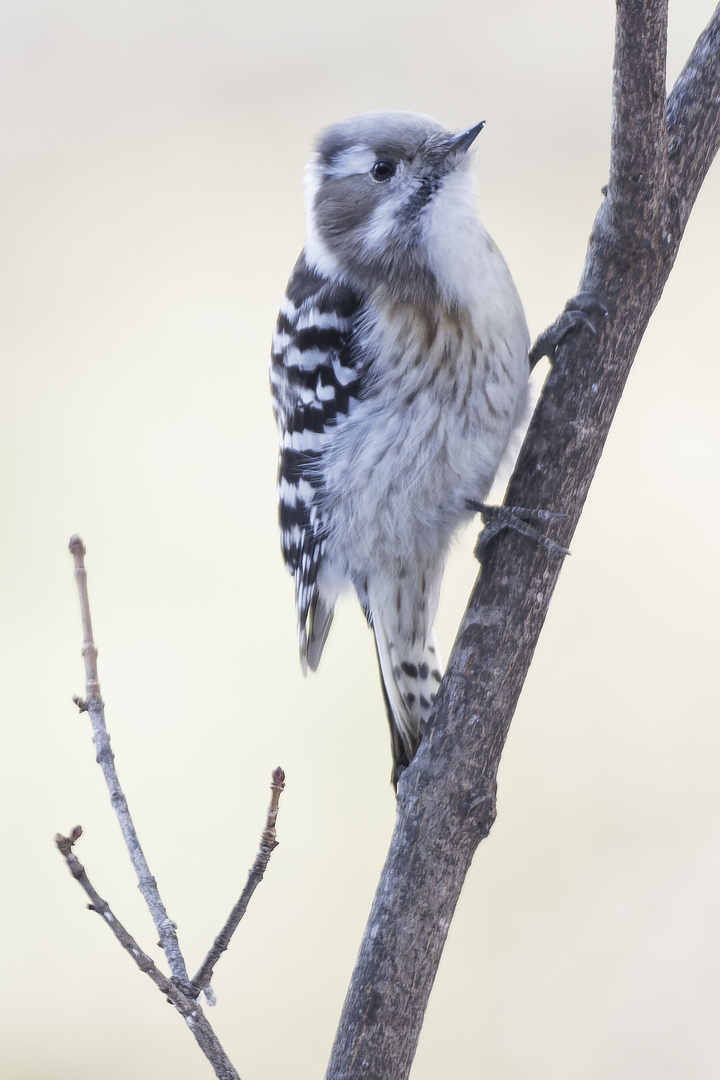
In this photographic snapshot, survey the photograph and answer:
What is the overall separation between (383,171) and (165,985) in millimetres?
1361

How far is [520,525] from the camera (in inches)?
58.2

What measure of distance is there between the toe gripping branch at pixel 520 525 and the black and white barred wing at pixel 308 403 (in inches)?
16.2

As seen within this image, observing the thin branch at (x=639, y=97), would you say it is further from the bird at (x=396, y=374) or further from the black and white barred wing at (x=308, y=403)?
the black and white barred wing at (x=308, y=403)

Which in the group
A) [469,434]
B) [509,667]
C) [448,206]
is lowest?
[509,667]

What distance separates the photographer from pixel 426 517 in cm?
186

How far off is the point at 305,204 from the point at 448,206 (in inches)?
14.8

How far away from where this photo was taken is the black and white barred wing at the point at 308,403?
1.78 m

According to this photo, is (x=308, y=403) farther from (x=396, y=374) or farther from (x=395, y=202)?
(x=395, y=202)

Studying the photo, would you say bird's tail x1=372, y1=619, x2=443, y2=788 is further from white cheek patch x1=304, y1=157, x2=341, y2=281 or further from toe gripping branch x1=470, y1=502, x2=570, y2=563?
white cheek patch x1=304, y1=157, x2=341, y2=281

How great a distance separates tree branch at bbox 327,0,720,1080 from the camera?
1280mm

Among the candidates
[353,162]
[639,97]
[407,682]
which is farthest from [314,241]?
[407,682]

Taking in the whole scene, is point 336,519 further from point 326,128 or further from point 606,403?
point 326,128

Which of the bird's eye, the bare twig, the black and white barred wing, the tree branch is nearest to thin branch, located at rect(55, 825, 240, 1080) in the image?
the bare twig

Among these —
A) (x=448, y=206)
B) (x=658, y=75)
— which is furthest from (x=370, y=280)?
(x=658, y=75)
